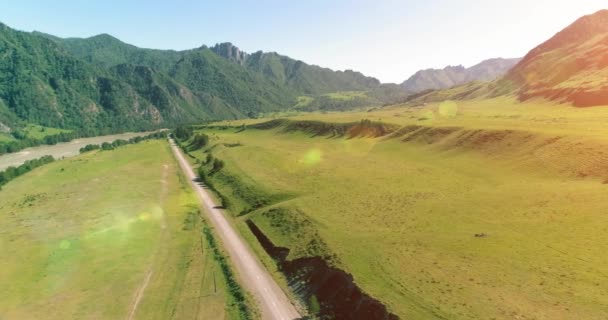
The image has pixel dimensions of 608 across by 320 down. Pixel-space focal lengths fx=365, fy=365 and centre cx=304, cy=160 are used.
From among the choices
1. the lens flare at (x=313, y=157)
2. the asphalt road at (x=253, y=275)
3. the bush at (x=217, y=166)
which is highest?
the lens flare at (x=313, y=157)

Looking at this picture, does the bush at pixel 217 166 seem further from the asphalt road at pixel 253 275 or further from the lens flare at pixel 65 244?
the lens flare at pixel 65 244

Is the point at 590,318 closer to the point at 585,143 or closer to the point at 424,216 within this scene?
the point at 424,216

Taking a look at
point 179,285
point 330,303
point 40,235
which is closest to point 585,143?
point 330,303

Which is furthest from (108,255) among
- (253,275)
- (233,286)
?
(253,275)

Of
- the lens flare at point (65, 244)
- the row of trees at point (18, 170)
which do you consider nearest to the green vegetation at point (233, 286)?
the lens flare at point (65, 244)

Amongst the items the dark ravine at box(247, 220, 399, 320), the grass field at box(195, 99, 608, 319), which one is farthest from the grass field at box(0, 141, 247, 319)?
the grass field at box(195, 99, 608, 319)

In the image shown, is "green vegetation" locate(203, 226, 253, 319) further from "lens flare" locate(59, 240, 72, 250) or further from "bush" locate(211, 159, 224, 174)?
"bush" locate(211, 159, 224, 174)
